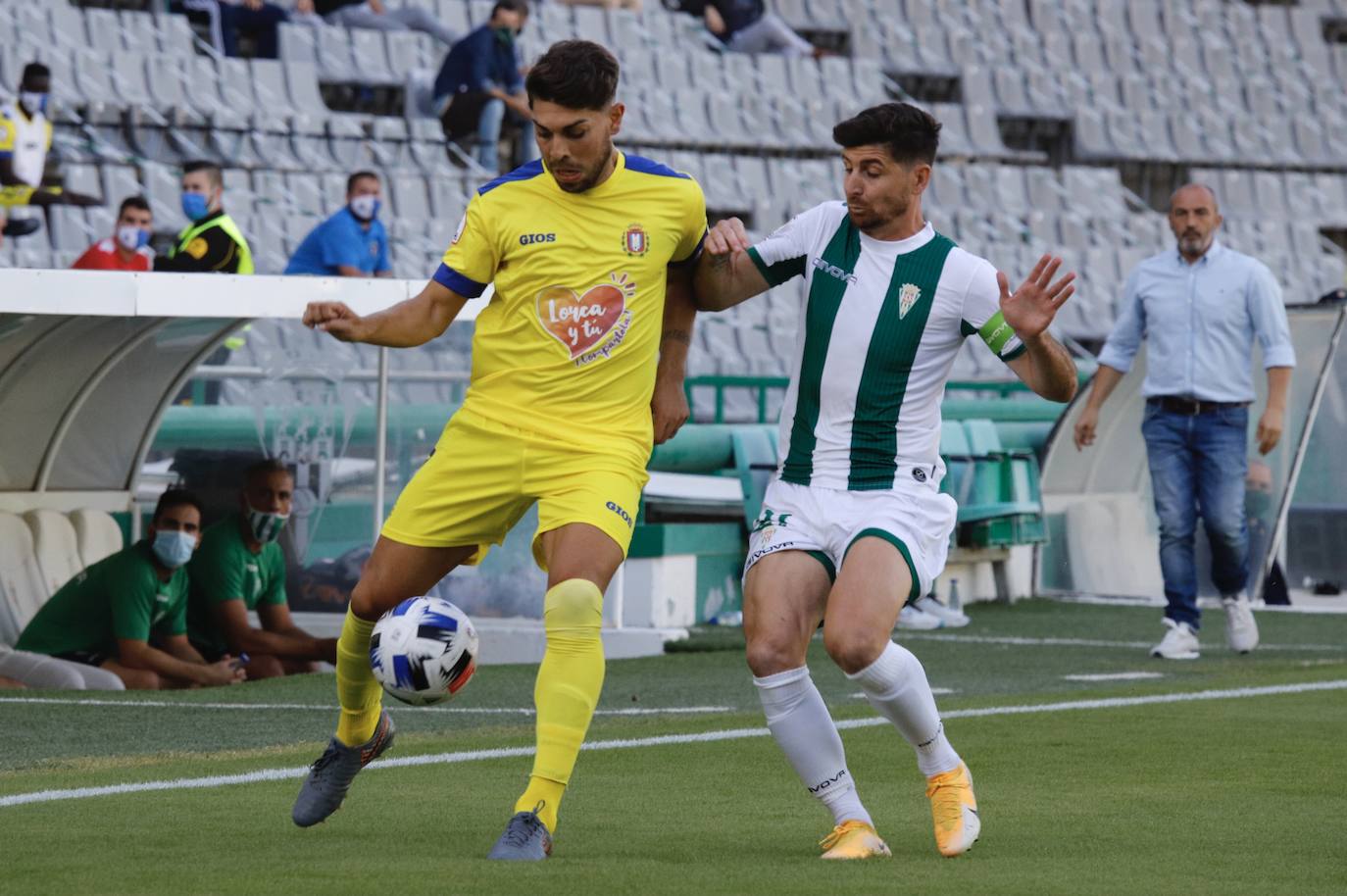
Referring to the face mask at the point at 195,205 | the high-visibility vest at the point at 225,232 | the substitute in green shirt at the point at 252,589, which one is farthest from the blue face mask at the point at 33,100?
the substitute in green shirt at the point at 252,589

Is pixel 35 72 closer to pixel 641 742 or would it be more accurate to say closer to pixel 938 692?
pixel 938 692

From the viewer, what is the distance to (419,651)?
562cm

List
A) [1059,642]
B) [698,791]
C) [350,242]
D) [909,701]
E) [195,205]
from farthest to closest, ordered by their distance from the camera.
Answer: [350,242] → [195,205] → [1059,642] → [698,791] → [909,701]

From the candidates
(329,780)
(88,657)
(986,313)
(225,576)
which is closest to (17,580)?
(88,657)

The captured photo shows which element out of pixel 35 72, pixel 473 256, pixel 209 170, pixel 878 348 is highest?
pixel 35 72

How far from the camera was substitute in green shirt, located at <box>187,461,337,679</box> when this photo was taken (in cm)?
1038

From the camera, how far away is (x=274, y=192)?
1892cm

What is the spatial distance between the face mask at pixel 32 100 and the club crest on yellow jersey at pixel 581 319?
1216 cm

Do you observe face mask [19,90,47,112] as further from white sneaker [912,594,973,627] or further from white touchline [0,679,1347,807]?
white touchline [0,679,1347,807]

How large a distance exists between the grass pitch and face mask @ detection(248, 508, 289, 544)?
788 mm

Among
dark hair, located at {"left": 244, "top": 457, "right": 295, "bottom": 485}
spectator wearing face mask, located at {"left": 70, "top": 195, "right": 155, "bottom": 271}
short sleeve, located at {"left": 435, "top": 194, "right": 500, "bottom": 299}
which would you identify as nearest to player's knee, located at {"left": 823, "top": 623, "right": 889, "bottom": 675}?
short sleeve, located at {"left": 435, "top": 194, "right": 500, "bottom": 299}

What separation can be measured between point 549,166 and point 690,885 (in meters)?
1.81

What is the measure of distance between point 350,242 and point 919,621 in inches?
165

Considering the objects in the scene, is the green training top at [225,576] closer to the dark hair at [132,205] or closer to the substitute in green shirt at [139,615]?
the substitute in green shirt at [139,615]
